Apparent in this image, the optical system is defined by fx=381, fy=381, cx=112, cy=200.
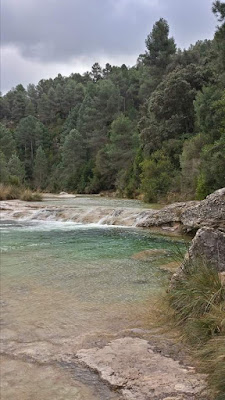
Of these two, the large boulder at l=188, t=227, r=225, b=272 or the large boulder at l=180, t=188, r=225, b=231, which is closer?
the large boulder at l=188, t=227, r=225, b=272

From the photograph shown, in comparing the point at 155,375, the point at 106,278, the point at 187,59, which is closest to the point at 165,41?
the point at 187,59

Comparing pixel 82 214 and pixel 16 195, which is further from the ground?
pixel 16 195

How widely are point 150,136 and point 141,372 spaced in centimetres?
2988

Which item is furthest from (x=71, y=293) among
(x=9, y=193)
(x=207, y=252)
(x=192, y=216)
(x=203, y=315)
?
(x=9, y=193)

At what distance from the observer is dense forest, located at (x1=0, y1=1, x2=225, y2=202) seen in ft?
77.4

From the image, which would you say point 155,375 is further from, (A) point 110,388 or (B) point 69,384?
(B) point 69,384

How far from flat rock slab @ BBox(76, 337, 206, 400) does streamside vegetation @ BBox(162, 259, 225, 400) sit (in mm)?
184

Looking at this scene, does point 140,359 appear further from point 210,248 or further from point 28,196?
point 28,196

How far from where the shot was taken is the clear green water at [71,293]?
12.3 feet

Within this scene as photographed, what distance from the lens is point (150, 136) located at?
106 ft

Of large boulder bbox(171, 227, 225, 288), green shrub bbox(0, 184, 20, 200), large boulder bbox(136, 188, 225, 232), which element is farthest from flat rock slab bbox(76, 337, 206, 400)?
green shrub bbox(0, 184, 20, 200)

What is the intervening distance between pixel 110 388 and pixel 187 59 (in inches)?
1557

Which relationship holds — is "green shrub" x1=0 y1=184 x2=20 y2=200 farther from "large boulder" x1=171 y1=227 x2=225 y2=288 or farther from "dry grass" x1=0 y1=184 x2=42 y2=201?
"large boulder" x1=171 y1=227 x2=225 y2=288

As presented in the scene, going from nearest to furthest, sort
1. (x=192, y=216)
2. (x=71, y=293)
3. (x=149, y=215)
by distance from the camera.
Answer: (x=71, y=293)
(x=192, y=216)
(x=149, y=215)
